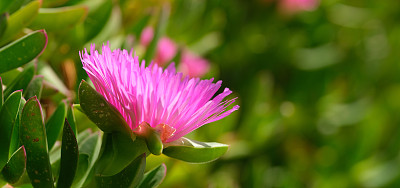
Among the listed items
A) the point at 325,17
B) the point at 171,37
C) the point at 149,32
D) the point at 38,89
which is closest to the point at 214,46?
the point at 171,37

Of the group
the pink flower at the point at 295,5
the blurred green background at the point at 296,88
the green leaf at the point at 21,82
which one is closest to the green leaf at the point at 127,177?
the green leaf at the point at 21,82

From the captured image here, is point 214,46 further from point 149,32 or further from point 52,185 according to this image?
point 52,185

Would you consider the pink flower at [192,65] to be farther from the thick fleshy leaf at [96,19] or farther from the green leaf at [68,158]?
the green leaf at [68,158]

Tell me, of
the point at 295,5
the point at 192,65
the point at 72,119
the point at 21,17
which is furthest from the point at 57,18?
the point at 295,5

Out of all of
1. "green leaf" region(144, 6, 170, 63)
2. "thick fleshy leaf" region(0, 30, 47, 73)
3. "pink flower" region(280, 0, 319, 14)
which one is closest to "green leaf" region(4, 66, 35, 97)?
"thick fleshy leaf" region(0, 30, 47, 73)

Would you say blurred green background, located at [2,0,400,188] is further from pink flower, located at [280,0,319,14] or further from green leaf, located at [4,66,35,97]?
green leaf, located at [4,66,35,97]

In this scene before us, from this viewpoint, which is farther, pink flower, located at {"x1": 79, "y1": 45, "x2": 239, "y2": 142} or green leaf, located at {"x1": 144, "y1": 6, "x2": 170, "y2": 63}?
green leaf, located at {"x1": 144, "y1": 6, "x2": 170, "y2": 63}

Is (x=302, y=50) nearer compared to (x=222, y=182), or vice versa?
(x=222, y=182)

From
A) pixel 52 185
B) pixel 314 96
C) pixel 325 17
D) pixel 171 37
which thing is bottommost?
pixel 314 96
